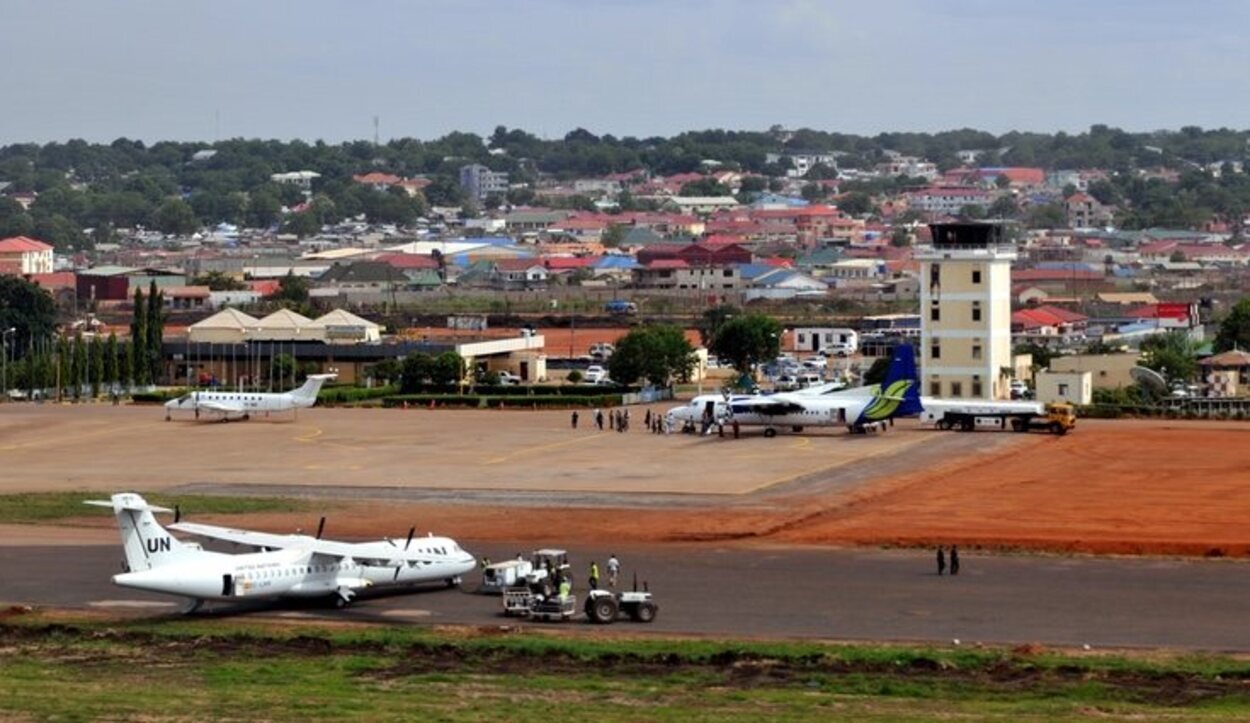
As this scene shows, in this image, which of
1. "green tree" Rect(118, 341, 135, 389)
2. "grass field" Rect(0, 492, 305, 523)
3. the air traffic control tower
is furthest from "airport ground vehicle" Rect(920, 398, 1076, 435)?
"green tree" Rect(118, 341, 135, 389)

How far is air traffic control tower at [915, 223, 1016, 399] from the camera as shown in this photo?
116 metres

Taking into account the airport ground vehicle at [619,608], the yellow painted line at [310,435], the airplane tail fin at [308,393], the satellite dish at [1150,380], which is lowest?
the airport ground vehicle at [619,608]

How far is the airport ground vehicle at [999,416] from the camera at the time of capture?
104m

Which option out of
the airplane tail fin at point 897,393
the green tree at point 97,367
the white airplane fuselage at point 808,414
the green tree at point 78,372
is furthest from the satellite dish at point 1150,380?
the green tree at point 78,372

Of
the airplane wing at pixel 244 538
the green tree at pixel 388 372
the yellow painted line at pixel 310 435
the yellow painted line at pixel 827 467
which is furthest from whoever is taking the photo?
the green tree at pixel 388 372

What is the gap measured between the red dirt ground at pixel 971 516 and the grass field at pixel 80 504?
2.54m

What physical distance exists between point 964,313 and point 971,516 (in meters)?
44.4

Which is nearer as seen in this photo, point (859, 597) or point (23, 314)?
point (859, 597)

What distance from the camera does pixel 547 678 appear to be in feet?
158

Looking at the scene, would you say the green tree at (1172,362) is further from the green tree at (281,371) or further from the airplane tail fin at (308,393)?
the green tree at (281,371)

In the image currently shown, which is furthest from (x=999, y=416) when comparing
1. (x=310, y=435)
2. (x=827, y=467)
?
(x=310, y=435)

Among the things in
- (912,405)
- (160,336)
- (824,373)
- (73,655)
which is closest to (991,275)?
(912,405)

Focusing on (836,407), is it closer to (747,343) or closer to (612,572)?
(747,343)

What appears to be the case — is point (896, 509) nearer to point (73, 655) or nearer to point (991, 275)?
point (73, 655)
